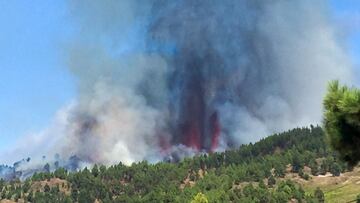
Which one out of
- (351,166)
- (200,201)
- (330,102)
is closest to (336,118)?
(330,102)

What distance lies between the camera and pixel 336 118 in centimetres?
2406

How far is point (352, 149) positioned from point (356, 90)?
324 cm

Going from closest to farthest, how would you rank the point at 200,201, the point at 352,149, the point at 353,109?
the point at 353,109
the point at 352,149
the point at 200,201

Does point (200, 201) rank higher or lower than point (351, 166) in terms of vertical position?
higher

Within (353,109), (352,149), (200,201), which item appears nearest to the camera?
(353,109)

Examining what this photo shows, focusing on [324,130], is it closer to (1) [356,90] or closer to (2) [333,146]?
(2) [333,146]

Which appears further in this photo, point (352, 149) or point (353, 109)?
point (352, 149)

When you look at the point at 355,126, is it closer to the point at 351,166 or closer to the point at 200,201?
the point at 351,166

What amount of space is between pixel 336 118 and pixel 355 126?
0.90 meters

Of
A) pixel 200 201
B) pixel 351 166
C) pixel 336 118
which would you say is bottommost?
pixel 351 166

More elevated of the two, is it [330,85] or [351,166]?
[330,85]

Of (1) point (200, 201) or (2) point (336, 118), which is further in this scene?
(1) point (200, 201)

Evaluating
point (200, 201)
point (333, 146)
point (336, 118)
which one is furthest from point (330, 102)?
point (200, 201)

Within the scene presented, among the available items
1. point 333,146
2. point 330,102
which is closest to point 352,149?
point 333,146
